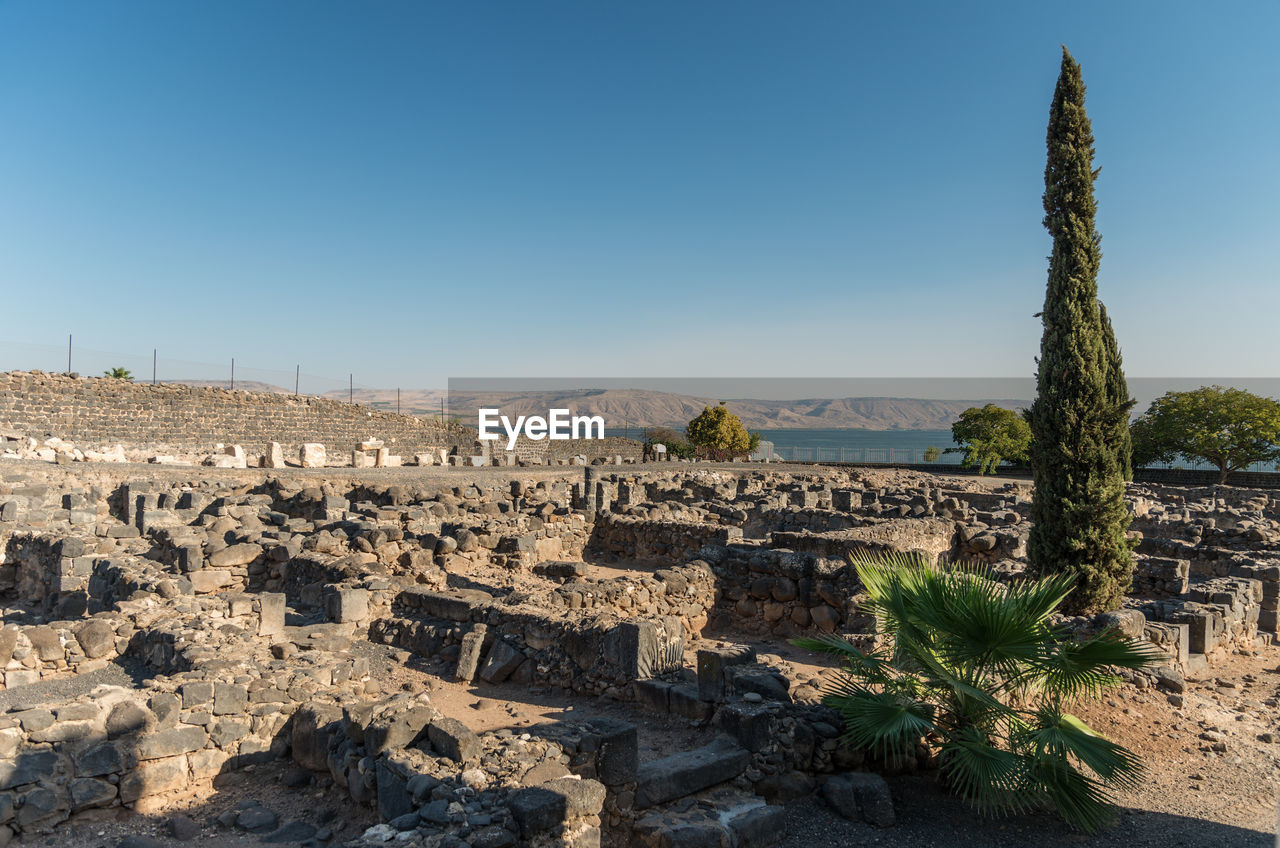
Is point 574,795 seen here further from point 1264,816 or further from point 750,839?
point 1264,816

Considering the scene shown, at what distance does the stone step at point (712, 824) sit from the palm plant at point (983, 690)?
97 cm

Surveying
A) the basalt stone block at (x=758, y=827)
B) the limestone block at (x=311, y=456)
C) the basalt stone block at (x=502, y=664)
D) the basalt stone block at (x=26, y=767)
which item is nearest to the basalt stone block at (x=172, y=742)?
the basalt stone block at (x=26, y=767)

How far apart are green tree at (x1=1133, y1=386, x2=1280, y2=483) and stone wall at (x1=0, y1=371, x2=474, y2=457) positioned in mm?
42827

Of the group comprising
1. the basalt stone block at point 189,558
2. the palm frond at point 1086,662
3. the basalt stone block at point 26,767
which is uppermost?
the palm frond at point 1086,662

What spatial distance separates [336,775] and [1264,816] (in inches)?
285

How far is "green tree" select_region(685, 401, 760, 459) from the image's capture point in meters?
57.5

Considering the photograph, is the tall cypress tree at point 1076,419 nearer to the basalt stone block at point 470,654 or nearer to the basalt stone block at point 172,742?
the basalt stone block at point 470,654

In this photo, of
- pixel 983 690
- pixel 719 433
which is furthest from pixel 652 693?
pixel 719 433

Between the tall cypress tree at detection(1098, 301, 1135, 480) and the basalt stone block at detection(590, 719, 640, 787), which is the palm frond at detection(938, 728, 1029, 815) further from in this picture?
the tall cypress tree at detection(1098, 301, 1135, 480)

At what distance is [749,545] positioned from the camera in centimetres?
1215

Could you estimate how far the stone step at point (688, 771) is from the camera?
5281 mm

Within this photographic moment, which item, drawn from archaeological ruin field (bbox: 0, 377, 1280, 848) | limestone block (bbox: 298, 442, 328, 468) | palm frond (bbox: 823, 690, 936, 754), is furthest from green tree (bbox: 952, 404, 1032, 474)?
palm frond (bbox: 823, 690, 936, 754)

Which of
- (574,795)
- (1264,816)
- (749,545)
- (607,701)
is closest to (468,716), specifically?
(607,701)

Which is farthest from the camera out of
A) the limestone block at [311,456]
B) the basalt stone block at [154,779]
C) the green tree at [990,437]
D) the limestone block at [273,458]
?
the green tree at [990,437]
